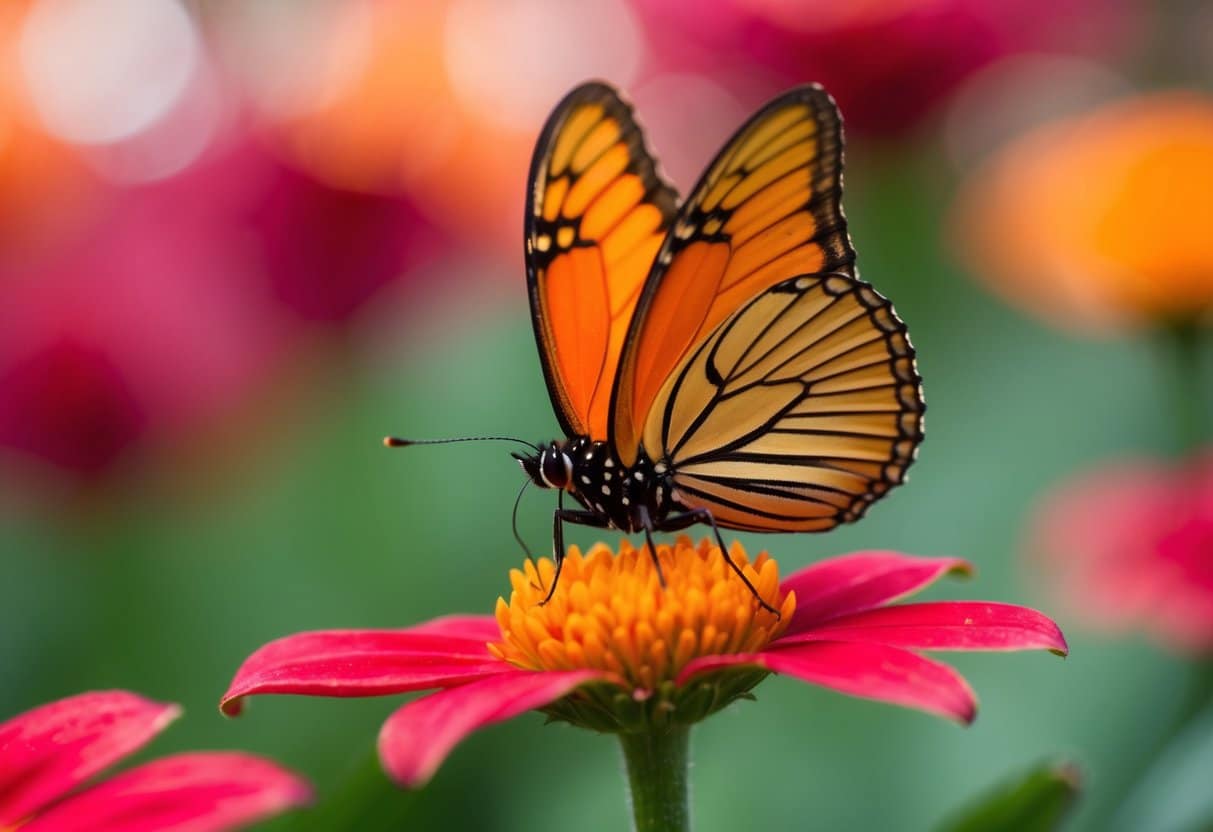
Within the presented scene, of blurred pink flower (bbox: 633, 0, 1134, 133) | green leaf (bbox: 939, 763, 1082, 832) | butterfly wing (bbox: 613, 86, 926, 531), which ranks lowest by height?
green leaf (bbox: 939, 763, 1082, 832)

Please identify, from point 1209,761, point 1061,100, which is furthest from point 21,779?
point 1061,100

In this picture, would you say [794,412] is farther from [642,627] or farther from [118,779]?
[118,779]

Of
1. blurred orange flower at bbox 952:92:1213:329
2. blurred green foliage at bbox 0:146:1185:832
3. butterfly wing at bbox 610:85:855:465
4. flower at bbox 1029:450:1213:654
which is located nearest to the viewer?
butterfly wing at bbox 610:85:855:465

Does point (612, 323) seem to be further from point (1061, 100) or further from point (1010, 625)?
point (1061, 100)

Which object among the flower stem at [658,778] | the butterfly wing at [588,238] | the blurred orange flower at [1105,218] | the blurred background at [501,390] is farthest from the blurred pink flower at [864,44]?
the flower stem at [658,778]

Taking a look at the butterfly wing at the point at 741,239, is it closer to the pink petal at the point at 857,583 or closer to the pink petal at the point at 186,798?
the pink petal at the point at 857,583

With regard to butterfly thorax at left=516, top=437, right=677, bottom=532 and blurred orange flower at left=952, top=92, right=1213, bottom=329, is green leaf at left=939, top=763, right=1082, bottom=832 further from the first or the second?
blurred orange flower at left=952, top=92, right=1213, bottom=329

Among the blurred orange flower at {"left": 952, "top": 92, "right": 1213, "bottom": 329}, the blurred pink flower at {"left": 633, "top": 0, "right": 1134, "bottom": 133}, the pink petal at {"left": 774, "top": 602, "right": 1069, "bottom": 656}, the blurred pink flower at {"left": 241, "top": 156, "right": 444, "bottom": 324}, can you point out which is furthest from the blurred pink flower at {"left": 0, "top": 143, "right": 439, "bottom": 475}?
the pink petal at {"left": 774, "top": 602, "right": 1069, "bottom": 656}

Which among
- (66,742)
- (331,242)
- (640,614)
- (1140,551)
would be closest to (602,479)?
(640,614)
